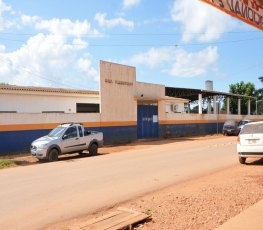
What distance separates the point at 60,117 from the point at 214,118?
2538 centimetres

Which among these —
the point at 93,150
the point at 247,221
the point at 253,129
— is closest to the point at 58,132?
the point at 93,150

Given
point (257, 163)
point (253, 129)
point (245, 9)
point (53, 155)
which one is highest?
point (245, 9)

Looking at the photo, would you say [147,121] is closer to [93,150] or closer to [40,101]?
[40,101]

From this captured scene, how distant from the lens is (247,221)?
6.28 m

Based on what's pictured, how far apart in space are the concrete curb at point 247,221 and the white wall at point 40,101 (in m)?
24.8


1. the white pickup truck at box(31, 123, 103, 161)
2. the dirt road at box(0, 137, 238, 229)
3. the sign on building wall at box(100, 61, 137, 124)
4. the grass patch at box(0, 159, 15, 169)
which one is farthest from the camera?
the sign on building wall at box(100, 61, 137, 124)

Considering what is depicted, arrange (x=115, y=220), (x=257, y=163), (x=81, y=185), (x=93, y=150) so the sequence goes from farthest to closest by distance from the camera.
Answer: (x=93, y=150), (x=257, y=163), (x=81, y=185), (x=115, y=220)

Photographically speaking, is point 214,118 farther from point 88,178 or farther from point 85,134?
point 88,178

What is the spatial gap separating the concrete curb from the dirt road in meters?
2.88

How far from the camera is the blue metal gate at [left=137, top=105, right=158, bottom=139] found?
3152 cm

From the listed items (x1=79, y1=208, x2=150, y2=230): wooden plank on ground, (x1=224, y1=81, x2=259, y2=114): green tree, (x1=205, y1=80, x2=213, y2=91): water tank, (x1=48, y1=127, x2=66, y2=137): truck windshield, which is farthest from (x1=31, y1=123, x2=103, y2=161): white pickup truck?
(x1=224, y1=81, x2=259, y2=114): green tree

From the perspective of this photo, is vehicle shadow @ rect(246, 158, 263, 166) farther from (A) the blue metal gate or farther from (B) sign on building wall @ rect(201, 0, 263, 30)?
(A) the blue metal gate

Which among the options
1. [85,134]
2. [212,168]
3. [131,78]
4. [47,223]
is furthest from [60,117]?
[47,223]

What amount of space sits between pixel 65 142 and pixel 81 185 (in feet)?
26.8
